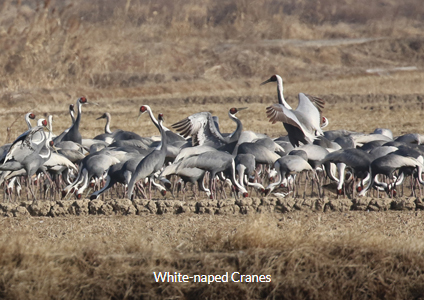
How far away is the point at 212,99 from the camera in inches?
838

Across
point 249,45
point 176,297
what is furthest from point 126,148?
point 249,45

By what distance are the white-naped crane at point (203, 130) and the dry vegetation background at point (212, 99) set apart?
256 cm

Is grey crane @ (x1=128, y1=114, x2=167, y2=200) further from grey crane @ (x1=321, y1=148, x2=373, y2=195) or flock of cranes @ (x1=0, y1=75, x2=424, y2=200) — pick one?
grey crane @ (x1=321, y1=148, x2=373, y2=195)

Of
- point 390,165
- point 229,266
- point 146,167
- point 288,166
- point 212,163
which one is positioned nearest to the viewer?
point 229,266

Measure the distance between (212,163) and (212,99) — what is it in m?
12.8

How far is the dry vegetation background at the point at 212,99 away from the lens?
16.0 ft

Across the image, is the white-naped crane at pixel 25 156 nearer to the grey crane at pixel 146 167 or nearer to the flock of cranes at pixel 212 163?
the flock of cranes at pixel 212 163

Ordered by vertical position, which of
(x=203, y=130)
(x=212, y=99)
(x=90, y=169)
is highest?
(x=203, y=130)

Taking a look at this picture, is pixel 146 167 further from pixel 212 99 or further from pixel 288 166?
pixel 212 99

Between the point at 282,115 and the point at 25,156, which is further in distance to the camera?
the point at 282,115

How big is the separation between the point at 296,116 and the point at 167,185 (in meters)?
→ 2.13

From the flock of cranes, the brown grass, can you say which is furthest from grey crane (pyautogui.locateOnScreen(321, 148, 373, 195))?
the brown grass

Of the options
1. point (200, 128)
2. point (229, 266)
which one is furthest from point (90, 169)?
point (229, 266)

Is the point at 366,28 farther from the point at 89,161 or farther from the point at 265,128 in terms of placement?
the point at 89,161
